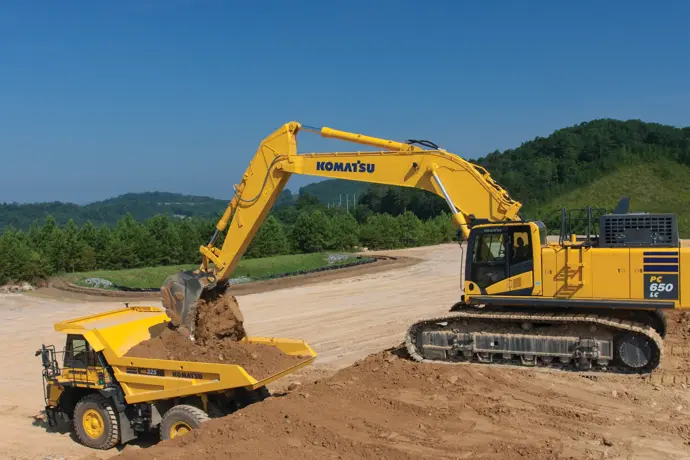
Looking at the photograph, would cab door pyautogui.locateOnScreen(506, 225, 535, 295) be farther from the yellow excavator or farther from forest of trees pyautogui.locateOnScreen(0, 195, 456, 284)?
forest of trees pyautogui.locateOnScreen(0, 195, 456, 284)

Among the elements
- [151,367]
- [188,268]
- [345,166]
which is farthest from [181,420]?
[188,268]

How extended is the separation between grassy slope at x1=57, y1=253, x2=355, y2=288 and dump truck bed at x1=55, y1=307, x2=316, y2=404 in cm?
2072

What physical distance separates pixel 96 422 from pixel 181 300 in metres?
2.34

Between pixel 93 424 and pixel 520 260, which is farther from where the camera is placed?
pixel 520 260

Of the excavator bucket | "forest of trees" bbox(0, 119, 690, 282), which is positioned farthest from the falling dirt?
"forest of trees" bbox(0, 119, 690, 282)

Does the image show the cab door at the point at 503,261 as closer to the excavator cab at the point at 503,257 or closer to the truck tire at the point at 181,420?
the excavator cab at the point at 503,257

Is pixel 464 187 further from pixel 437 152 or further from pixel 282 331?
pixel 282 331

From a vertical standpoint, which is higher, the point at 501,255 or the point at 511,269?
the point at 501,255

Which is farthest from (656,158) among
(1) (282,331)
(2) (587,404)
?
(2) (587,404)

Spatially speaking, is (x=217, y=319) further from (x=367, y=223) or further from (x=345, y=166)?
(x=367, y=223)

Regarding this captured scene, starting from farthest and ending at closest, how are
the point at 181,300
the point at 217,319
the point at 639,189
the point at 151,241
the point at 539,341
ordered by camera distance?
1. the point at 639,189
2. the point at 151,241
3. the point at 217,319
4. the point at 181,300
5. the point at 539,341

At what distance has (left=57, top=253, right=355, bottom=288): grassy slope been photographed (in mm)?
31859

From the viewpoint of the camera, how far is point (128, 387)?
9766 mm

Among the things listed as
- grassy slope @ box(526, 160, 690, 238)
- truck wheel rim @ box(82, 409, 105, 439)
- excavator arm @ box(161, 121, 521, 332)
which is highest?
grassy slope @ box(526, 160, 690, 238)
